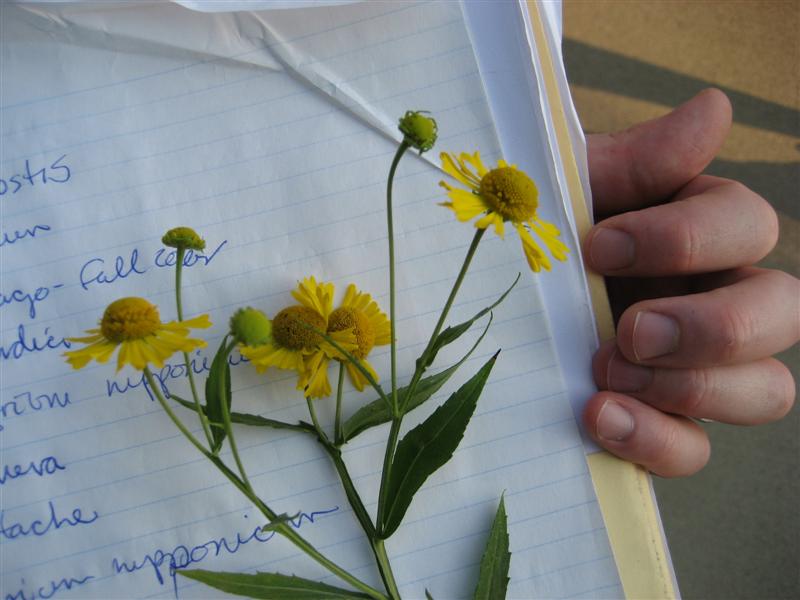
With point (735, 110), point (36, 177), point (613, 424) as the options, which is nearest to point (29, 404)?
point (36, 177)

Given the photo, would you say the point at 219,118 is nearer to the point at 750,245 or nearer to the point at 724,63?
the point at 750,245

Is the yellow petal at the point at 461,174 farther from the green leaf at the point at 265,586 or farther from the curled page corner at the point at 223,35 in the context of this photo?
the green leaf at the point at 265,586

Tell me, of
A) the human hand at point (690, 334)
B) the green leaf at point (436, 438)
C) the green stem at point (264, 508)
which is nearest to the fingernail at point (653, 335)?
the human hand at point (690, 334)

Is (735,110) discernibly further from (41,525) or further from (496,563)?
(41,525)

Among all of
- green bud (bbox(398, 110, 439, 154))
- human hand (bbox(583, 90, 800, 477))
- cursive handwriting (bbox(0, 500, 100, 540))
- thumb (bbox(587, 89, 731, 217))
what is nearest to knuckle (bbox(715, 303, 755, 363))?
human hand (bbox(583, 90, 800, 477))

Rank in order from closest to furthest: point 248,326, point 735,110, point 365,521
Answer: point 248,326, point 365,521, point 735,110

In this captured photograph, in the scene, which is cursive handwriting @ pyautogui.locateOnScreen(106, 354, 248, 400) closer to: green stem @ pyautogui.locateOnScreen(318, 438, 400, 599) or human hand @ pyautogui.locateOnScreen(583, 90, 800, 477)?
green stem @ pyautogui.locateOnScreen(318, 438, 400, 599)
